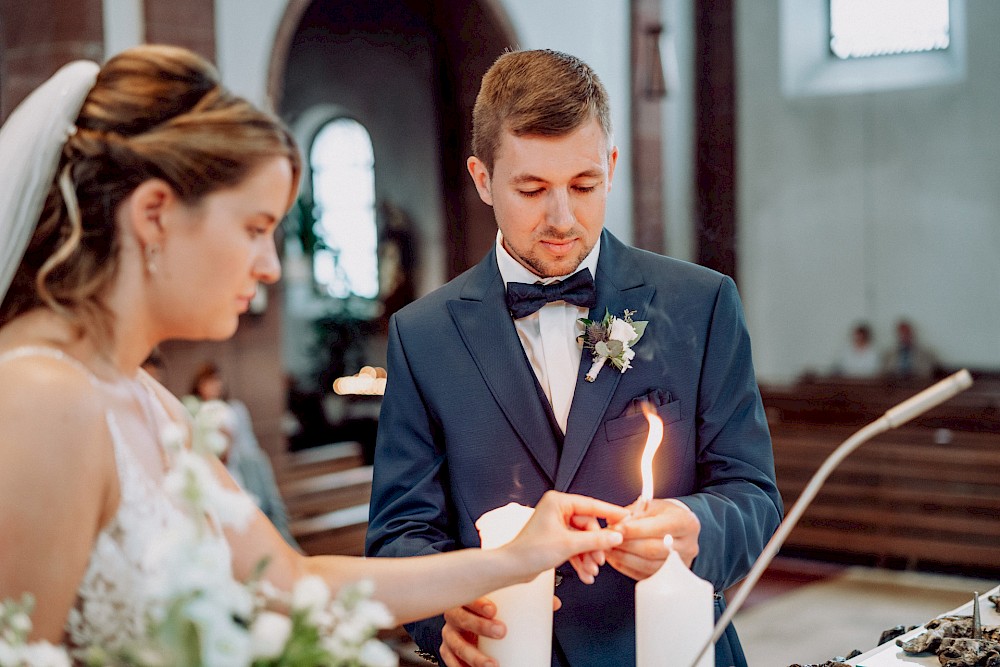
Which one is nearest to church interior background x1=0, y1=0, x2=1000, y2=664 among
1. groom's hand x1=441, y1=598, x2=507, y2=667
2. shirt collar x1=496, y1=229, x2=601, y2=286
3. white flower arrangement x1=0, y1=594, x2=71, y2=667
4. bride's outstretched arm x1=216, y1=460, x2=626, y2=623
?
shirt collar x1=496, y1=229, x2=601, y2=286

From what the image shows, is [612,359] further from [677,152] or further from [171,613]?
[677,152]

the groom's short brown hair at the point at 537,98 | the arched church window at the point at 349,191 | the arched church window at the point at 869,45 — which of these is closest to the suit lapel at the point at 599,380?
the groom's short brown hair at the point at 537,98

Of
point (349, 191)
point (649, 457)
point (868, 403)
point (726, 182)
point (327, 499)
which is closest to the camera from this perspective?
point (649, 457)

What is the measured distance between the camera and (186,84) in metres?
1.34

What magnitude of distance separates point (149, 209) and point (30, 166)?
18 cm

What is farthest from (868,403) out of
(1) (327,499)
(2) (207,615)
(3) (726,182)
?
(2) (207,615)

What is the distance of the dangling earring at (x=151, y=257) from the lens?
1312mm

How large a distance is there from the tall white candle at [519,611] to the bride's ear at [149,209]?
1.90ft

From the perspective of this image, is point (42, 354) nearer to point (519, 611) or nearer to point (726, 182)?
point (519, 611)

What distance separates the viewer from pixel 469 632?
164cm

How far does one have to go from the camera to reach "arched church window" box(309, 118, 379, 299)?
1496cm

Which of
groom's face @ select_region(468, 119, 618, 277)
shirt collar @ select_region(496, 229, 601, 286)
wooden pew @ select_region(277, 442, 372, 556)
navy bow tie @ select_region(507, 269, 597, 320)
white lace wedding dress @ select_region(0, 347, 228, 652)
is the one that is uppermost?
groom's face @ select_region(468, 119, 618, 277)

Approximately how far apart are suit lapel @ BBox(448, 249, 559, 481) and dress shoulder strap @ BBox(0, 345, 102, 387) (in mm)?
788

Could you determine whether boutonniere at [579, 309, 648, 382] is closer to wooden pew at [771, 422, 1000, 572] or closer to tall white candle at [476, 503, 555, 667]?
tall white candle at [476, 503, 555, 667]
